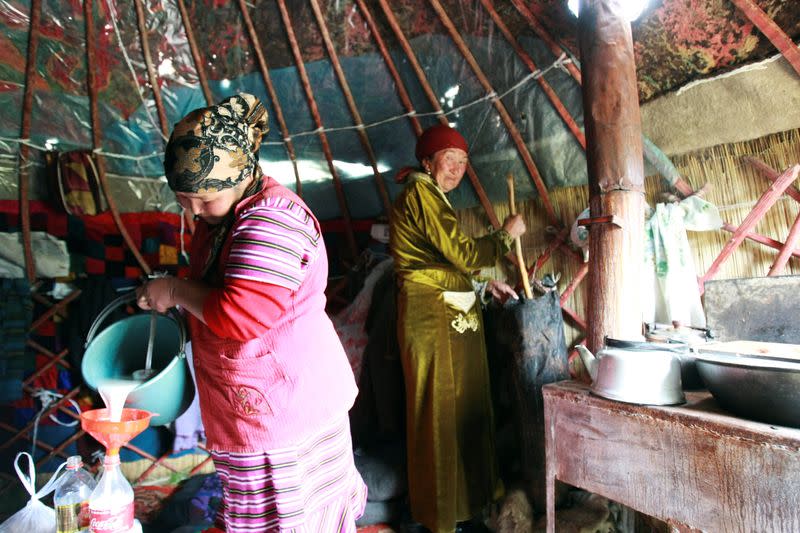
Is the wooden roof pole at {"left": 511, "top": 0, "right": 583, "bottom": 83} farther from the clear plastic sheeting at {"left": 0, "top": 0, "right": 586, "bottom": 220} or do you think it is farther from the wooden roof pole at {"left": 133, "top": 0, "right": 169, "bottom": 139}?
the wooden roof pole at {"left": 133, "top": 0, "right": 169, "bottom": 139}

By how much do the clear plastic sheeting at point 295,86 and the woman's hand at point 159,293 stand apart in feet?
6.27

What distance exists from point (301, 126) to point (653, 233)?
202 centimetres

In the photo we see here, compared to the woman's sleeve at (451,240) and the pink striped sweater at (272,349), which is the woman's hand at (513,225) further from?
the pink striped sweater at (272,349)

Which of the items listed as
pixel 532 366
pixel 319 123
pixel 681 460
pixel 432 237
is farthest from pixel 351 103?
pixel 681 460

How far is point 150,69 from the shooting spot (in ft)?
8.35

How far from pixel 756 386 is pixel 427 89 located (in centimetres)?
217

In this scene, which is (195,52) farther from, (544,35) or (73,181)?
(544,35)

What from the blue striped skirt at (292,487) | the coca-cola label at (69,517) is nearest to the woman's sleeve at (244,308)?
the blue striped skirt at (292,487)

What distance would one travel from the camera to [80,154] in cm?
253

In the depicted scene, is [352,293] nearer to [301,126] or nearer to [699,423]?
[301,126]

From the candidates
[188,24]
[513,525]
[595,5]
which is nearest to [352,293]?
[513,525]

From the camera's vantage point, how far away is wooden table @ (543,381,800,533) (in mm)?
748

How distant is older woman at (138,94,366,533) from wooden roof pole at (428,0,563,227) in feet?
5.45

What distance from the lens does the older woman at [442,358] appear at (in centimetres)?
172
